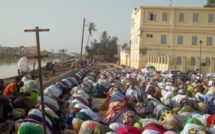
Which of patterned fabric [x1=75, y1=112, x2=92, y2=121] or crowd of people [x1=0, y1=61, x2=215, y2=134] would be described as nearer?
crowd of people [x1=0, y1=61, x2=215, y2=134]

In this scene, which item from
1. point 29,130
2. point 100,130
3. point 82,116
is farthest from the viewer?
point 82,116

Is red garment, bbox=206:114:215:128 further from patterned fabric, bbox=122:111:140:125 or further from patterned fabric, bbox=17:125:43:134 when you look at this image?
patterned fabric, bbox=17:125:43:134

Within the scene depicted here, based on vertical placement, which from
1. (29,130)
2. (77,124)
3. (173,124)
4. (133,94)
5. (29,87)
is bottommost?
(133,94)

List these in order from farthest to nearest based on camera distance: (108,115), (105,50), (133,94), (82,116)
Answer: (105,50), (133,94), (108,115), (82,116)

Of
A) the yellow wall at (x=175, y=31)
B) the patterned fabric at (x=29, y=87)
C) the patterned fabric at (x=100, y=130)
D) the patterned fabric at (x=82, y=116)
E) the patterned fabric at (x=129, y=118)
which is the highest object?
the yellow wall at (x=175, y=31)

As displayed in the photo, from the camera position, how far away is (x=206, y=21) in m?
38.2

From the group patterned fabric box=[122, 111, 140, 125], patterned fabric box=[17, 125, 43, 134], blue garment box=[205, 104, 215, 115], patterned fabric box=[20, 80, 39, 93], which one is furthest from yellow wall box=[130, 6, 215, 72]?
patterned fabric box=[17, 125, 43, 134]

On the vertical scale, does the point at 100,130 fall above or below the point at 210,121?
above

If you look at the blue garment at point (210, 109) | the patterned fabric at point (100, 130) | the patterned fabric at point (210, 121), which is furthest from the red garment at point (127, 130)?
the blue garment at point (210, 109)

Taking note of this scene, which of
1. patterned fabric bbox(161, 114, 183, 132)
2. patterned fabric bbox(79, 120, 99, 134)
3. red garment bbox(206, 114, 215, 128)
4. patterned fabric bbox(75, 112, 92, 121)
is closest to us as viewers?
patterned fabric bbox(79, 120, 99, 134)

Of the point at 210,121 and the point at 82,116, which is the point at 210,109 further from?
the point at 82,116

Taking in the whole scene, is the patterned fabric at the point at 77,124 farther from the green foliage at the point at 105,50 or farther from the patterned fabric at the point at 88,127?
the green foliage at the point at 105,50

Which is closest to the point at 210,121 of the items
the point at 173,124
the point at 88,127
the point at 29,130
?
the point at 173,124

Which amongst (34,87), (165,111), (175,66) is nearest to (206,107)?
(165,111)
